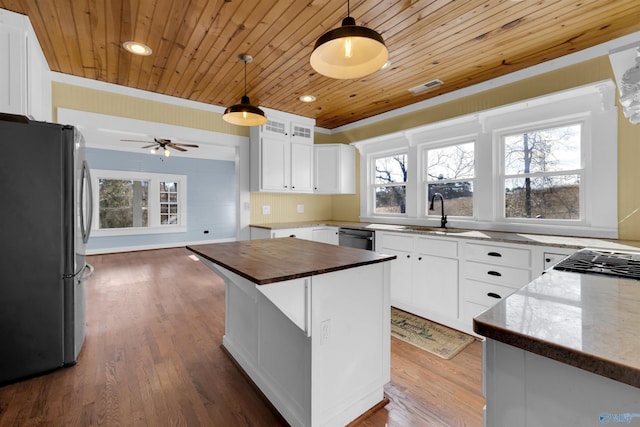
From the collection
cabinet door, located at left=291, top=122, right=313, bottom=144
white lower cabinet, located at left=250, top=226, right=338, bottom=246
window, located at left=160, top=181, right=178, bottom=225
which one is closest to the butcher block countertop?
white lower cabinet, located at left=250, top=226, right=338, bottom=246

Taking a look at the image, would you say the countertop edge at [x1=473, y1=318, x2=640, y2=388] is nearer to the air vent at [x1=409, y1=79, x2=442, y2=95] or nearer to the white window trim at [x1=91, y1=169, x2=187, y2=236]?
the air vent at [x1=409, y1=79, x2=442, y2=95]

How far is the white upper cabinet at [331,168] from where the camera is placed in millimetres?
4602

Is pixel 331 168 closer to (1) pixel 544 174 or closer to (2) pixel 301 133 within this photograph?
(2) pixel 301 133

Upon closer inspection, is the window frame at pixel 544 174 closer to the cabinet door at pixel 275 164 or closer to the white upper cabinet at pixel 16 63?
the cabinet door at pixel 275 164

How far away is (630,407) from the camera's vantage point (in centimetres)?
55

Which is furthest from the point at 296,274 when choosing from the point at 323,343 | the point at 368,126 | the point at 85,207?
the point at 368,126

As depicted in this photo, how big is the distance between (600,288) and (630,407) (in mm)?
576

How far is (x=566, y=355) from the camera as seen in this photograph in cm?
59

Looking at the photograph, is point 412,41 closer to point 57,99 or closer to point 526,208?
point 526,208

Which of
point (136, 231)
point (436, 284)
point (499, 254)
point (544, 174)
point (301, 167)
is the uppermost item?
point (301, 167)

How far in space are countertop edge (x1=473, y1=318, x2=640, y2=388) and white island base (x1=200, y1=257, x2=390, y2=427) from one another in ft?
2.95

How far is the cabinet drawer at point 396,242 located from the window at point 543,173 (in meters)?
1.06

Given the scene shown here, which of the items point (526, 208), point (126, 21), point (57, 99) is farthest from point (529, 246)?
point (57, 99)

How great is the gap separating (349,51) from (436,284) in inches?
95.7
